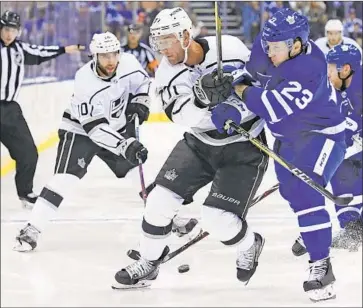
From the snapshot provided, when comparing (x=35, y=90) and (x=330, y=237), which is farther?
(x=35, y=90)

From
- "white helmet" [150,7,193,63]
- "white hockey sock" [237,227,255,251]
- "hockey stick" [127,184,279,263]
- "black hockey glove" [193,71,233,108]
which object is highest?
"white helmet" [150,7,193,63]

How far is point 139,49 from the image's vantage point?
2.66m

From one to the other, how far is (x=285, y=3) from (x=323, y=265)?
84 cm

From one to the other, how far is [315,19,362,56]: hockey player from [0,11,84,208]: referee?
664 mm

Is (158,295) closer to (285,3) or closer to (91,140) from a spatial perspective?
(91,140)

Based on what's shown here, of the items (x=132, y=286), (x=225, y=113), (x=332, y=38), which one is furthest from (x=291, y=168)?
(x=132, y=286)

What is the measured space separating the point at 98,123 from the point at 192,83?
0.33 m

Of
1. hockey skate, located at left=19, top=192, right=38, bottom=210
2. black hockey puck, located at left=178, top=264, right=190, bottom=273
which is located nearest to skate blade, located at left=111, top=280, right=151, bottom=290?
black hockey puck, located at left=178, top=264, right=190, bottom=273

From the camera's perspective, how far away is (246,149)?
2490mm

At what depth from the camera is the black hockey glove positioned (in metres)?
2.16

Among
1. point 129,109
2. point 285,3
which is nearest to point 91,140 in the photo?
point 129,109

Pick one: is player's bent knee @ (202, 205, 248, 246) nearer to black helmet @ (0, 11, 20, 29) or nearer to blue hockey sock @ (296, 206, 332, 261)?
blue hockey sock @ (296, 206, 332, 261)

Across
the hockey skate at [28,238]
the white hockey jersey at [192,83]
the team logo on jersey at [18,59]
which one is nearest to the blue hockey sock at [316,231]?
the white hockey jersey at [192,83]

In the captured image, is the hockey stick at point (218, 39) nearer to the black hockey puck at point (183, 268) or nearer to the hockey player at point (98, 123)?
the hockey player at point (98, 123)
